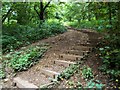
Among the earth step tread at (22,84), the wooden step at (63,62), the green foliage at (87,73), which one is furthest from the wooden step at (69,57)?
the earth step tread at (22,84)

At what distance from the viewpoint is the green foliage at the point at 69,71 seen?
503 cm

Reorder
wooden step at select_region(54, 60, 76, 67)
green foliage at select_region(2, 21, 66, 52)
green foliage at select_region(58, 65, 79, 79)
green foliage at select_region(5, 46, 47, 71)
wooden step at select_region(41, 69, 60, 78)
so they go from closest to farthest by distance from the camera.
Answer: green foliage at select_region(58, 65, 79, 79) < wooden step at select_region(41, 69, 60, 78) < wooden step at select_region(54, 60, 76, 67) < green foliage at select_region(5, 46, 47, 71) < green foliage at select_region(2, 21, 66, 52)

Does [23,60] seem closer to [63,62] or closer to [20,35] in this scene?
[63,62]

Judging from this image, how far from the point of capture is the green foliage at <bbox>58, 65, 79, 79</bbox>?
503 centimetres

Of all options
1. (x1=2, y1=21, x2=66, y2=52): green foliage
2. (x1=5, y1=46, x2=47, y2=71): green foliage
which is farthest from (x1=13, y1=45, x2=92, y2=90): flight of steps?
(x1=2, y1=21, x2=66, y2=52): green foliage

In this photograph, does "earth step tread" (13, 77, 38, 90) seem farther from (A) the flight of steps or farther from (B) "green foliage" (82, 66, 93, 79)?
(B) "green foliage" (82, 66, 93, 79)

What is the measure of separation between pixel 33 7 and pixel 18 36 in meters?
6.85

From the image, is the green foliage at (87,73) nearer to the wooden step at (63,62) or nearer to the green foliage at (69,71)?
the green foliage at (69,71)


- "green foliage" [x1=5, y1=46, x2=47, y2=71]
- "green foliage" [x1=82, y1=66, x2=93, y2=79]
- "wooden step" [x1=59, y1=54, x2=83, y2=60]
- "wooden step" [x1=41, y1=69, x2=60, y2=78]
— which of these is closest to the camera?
"green foliage" [x1=82, y1=66, x2=93, y2=79]

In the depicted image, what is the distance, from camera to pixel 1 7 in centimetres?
1147

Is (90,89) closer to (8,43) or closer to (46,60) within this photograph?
(46,60)

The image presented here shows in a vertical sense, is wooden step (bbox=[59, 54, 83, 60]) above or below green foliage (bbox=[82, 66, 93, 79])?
above

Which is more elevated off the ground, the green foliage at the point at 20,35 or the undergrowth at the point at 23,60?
the green foliage at the point at 20,35

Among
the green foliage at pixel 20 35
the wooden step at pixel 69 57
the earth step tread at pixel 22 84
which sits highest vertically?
the green foliage at pixel 20 35
